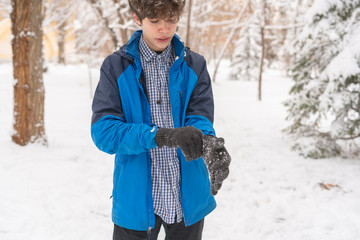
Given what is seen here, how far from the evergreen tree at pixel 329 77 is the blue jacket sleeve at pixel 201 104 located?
4.11 m

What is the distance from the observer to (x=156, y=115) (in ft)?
5.38

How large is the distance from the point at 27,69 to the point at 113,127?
14.7ft

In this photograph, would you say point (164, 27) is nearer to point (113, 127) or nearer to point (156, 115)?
point (156, 115)

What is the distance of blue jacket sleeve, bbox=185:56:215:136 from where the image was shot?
162 centimetres

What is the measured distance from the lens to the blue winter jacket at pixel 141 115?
1.52m

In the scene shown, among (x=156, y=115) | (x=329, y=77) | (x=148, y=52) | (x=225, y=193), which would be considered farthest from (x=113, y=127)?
(x=329, y=77)

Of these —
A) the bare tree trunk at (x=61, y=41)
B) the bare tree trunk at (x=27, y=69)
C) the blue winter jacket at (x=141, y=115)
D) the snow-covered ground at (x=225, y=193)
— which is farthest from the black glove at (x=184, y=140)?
the bare tree trunk at (x=61, y=41)

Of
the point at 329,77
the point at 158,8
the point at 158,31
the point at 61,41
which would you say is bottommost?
the point at 329,77

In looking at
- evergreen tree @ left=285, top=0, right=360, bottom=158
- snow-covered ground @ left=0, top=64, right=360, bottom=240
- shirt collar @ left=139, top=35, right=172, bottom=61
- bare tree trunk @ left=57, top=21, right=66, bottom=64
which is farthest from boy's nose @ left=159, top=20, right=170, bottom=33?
bare tree trunk @ left=57, top=21, right=66, bottom=64

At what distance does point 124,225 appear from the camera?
5.29 ft

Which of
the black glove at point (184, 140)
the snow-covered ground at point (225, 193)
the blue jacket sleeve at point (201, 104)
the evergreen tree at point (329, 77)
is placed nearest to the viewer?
the black glove at point (184, 140)

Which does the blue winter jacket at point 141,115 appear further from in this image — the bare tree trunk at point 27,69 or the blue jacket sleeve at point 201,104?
the bare tree trunk at point 27,69

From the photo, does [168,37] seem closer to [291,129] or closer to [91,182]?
[91,182]

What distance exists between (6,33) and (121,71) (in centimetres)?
1704
